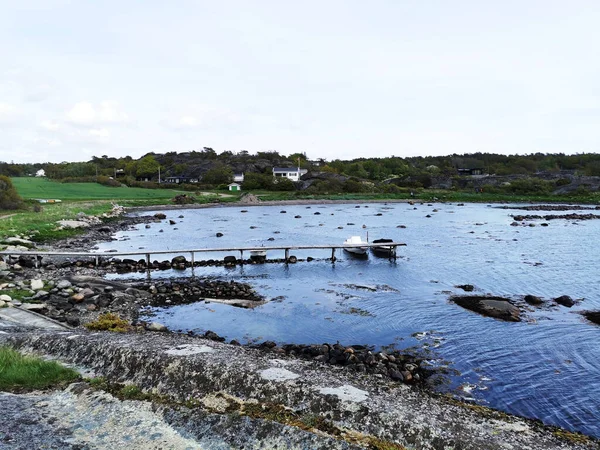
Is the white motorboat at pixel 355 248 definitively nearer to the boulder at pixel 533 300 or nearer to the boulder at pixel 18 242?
the boulder at pixel 533 300

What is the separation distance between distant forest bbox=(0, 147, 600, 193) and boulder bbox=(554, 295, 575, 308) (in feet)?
321

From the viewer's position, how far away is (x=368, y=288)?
27.2 m

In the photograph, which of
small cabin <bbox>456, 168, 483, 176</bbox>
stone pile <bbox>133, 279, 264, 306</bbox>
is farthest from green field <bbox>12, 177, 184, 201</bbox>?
small cabin <bbox>456, 168, 483, 176</bbox>

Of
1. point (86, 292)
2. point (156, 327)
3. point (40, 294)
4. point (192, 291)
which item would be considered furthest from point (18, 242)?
point (156, 327)

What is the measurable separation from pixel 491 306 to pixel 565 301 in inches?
175

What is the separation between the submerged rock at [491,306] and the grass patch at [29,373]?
17.3 metres

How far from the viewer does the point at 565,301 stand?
23547 mm

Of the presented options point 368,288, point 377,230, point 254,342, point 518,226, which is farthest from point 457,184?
point 254,342

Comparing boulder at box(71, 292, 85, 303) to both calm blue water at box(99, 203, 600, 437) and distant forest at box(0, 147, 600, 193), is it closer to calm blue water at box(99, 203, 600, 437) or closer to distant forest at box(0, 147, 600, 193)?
calm blue water at box(99, 203, 600, 437)

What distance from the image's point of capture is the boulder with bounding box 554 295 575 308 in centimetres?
2332

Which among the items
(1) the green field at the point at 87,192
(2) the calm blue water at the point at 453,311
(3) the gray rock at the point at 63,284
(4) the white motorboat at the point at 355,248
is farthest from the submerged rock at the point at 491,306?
(1) the green field at the point at 87,192

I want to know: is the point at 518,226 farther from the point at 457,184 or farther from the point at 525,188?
the point at 457,184

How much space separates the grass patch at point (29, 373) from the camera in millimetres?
11828

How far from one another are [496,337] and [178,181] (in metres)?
140
